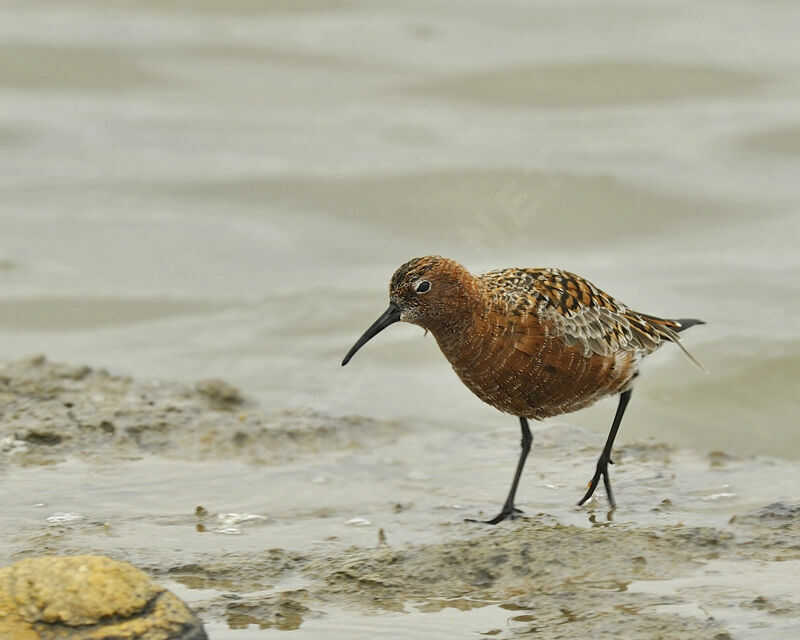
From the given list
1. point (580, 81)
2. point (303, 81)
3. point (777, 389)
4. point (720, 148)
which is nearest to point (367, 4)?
point (303, 81)

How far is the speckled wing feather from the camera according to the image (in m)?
6.43

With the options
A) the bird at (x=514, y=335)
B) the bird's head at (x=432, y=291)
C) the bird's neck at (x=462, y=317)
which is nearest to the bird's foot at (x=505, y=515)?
the bird at (x=514, y=335)

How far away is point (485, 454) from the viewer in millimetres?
8211

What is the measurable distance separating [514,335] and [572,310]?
382mm

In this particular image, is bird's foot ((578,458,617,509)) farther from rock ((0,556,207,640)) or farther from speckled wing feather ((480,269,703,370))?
rock ((0,556,207,640))

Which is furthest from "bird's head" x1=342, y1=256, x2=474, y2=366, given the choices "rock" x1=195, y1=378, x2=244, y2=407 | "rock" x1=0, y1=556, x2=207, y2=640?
"rock" x1=195, y1=378, x2=244, y2=407

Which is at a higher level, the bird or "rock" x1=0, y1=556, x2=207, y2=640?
the bird

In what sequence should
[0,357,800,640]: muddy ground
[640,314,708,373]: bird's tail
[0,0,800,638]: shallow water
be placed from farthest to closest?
[0,0,800,638]: shallow water, [640,314,708,373]: bird's tail, [0,357,800,640]: muddy ground

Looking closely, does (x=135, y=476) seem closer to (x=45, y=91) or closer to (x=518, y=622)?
(x=518, y=622)

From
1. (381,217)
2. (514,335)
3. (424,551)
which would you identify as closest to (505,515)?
(424,551)

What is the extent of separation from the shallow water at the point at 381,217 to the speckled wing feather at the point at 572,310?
81 cm

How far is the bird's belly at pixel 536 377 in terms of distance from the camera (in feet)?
20.7

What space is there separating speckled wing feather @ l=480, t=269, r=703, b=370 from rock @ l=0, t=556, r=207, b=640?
244 centimetres

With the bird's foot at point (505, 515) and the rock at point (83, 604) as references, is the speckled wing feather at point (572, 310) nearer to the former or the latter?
the bird's foot at point (505, 515)
